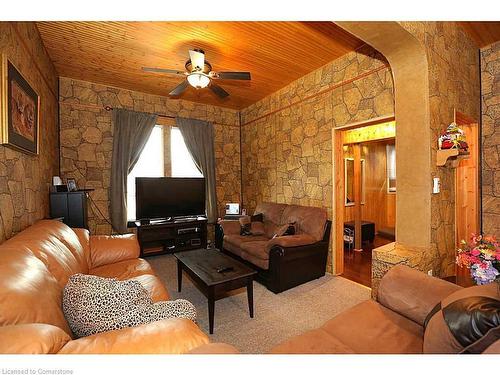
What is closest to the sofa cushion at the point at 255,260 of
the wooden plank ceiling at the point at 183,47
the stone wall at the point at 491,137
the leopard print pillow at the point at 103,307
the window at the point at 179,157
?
the leopard print pillow at the point at 103,307

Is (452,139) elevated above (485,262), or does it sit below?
above

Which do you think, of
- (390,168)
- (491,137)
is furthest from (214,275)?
(390,168)

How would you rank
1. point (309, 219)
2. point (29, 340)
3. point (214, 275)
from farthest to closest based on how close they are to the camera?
point (309, 219) → point (214, 275) → point (29, 340)

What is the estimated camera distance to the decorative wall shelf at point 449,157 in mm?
2074

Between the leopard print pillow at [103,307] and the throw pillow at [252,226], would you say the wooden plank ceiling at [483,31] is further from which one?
the leopard print pillow at [103,307]

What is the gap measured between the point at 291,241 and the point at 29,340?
8.09ft

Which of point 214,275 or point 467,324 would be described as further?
point 214,275

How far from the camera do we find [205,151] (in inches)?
192

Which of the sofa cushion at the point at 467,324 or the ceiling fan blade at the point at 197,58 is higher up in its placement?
the ceiling fan blade at the point at 197,58

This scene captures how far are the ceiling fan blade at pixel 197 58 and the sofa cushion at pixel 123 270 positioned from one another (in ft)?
7.58

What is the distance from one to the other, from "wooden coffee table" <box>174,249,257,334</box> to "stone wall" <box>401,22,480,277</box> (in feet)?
5.60

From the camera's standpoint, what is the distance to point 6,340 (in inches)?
28.3

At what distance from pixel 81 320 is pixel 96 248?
1.64 metres

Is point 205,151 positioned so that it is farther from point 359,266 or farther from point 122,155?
point 359,266
